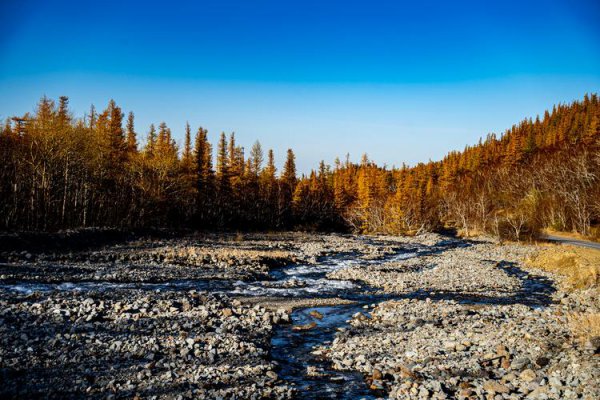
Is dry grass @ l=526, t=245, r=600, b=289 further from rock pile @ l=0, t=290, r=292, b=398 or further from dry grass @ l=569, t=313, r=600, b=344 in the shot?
rock pile @ l=0, t=290, r=292, b=398

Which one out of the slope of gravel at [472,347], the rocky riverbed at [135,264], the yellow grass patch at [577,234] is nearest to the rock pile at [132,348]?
the slope of gravel at [472,347]

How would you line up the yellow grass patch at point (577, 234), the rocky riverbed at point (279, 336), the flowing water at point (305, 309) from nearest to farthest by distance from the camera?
the rocky riverbed at point (279, 336)
the flowing water at point (305, 309)
the yellow grass patch at point (577, 234)

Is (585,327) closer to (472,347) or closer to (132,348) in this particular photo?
(472,347)

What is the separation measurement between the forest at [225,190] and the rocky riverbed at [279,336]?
584 inches

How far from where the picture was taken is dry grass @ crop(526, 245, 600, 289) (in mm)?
19695

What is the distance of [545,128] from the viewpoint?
133m

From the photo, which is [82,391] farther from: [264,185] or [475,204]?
[264,185]

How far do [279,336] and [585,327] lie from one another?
8.84m

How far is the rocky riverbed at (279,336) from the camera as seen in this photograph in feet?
25.9

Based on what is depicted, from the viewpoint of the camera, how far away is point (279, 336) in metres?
12.1

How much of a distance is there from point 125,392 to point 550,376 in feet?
29.1

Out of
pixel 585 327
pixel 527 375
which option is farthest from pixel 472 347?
pixel 585 327

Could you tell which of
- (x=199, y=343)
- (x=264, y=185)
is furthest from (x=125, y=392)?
(x=264, y=185)

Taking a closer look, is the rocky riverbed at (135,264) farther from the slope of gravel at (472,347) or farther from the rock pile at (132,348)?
the slope of gravel at (472,347)
